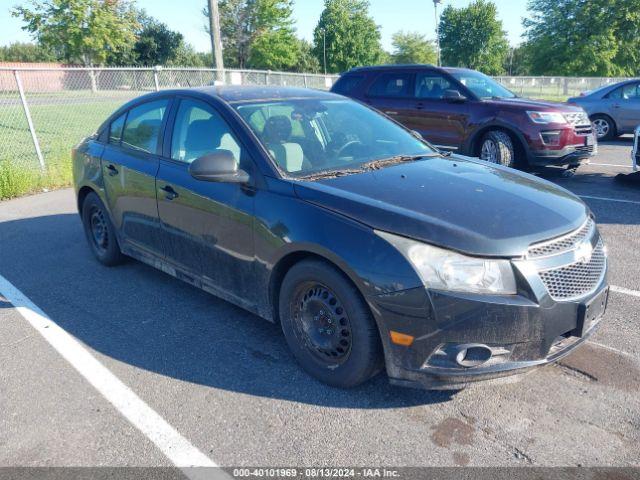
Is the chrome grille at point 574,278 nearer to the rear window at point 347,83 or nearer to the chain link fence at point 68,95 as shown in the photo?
the rear window at point 347,83

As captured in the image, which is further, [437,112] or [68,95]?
[68,95]

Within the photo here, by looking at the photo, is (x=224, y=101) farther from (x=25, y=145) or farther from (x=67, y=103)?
(x=67, y=103)

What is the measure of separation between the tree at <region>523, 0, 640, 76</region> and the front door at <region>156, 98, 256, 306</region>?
149ft

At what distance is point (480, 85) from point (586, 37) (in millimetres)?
39938

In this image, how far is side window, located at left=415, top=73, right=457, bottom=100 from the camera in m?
9.20

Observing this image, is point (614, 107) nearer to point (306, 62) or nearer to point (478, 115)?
point (478, 115)

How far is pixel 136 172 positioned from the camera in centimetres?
434

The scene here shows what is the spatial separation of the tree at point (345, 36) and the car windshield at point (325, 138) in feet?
206

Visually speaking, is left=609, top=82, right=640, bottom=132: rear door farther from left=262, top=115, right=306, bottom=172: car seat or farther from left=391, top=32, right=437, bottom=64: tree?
left=391, top=32, right=437, bottom=64: tree

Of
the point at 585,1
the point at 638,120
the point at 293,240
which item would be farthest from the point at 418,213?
the point at 585,1

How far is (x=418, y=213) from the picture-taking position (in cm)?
276

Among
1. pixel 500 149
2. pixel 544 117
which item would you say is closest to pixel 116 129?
pixel 500 149

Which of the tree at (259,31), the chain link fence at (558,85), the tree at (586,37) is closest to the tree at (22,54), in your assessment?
the tree at (259,31)

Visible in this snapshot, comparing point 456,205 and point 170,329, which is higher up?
point 456,205
